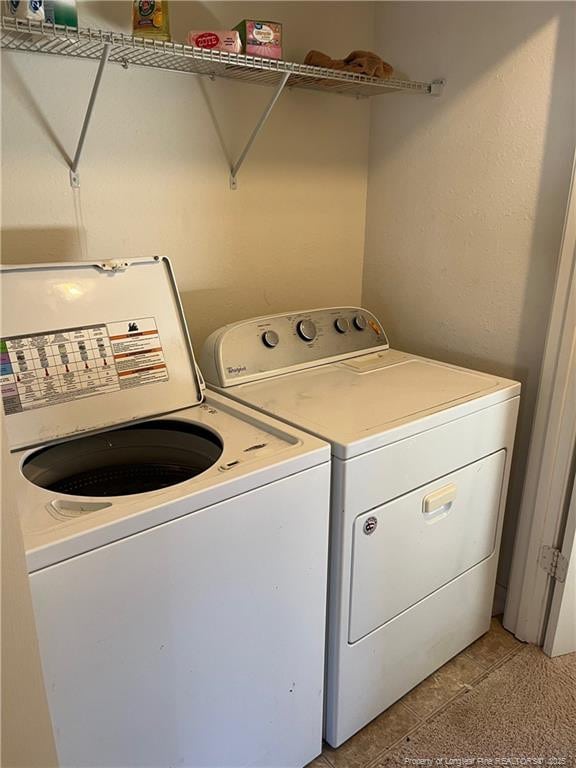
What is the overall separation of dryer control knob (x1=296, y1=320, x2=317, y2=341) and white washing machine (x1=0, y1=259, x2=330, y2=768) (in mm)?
412

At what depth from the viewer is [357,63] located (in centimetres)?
176

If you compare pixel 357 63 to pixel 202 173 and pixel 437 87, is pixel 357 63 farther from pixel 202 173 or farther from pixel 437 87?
pixel 202 173

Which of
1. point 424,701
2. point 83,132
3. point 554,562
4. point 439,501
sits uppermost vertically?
point 83,132

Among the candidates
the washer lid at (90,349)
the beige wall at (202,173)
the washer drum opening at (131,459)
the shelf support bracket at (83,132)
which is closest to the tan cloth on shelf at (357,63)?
the beige wall at (202,173)

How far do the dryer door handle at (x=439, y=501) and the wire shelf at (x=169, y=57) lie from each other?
121 cm

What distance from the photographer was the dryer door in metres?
1.43

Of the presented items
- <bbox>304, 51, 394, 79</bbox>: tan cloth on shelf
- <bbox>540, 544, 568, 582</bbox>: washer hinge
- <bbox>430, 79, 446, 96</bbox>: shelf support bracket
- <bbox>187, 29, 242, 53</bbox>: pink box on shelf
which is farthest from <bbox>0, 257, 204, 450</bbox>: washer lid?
<bbox>540, 544, 568, 582</bbox>: washer hinge

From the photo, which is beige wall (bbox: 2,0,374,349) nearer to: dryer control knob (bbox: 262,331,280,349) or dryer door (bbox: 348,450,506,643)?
dryer control knob (bbox: 262,331,280,349)

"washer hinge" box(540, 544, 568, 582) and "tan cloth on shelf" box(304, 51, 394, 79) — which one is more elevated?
"tan cloth on shelf" box(304, 51, 394, 79)

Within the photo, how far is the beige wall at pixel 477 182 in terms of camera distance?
164 cm

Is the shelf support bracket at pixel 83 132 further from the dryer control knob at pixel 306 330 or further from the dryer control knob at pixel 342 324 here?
the dryer control knob at pixel 342 324

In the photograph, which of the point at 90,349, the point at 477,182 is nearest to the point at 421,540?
the point at 90,349

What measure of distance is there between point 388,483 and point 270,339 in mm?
621

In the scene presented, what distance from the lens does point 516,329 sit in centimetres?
183
